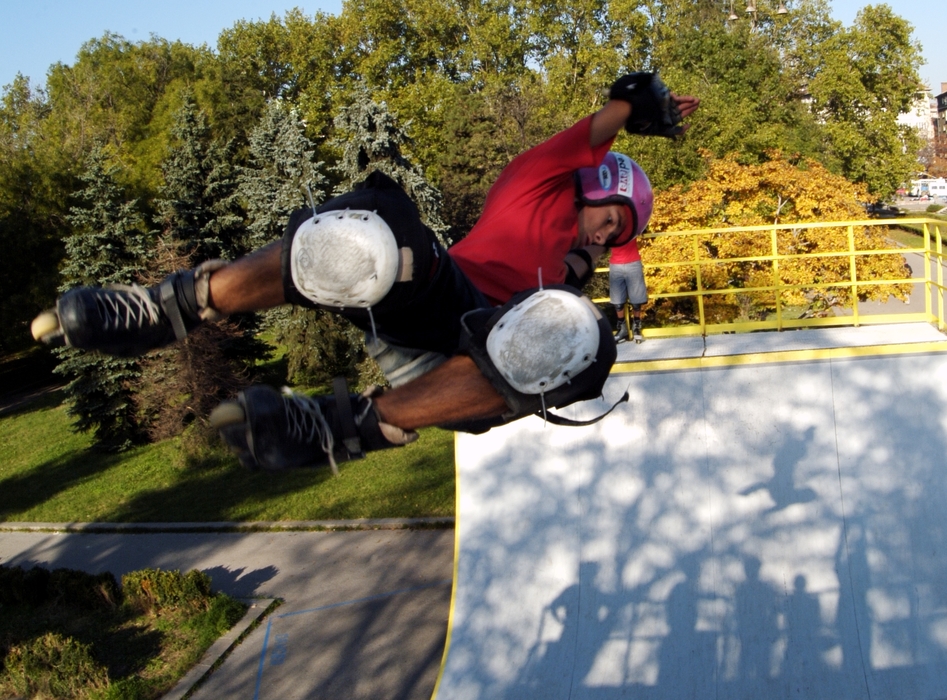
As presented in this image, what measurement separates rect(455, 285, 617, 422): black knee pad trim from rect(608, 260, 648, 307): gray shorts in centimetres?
801

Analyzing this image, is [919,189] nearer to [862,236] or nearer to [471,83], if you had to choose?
[471,83]

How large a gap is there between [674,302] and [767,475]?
49.6ft

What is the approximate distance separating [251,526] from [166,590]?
3.28 metres

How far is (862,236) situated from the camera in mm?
18219

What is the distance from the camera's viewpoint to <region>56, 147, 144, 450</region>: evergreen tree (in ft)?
70.5

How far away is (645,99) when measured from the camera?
3387 mm

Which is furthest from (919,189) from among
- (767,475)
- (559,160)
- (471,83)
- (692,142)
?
(559,160)

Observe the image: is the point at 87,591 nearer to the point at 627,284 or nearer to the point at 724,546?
the point at 627,284

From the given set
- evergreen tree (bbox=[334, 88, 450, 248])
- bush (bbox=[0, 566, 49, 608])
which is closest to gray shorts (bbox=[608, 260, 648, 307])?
bush (bbox=[0, 566, 49, 608])

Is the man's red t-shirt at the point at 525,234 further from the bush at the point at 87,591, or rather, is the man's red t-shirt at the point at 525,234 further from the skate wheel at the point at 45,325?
the bush at the point at 87,591

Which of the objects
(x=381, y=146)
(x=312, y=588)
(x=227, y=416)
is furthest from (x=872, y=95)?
(x=227, y=416)

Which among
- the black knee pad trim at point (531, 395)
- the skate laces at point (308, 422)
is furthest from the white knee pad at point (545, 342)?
the skate laces at point (308, 422)

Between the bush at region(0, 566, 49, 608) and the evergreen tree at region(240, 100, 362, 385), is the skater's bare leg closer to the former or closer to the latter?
the bush at region(0, 566, 49, 608)

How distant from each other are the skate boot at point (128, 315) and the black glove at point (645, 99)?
5.39ft
